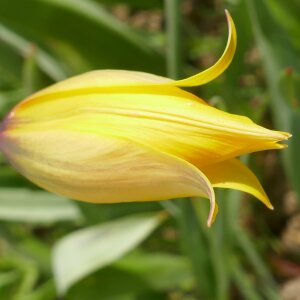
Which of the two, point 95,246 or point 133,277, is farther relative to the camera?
point 133,277

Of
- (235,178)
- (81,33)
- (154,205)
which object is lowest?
(154,205)

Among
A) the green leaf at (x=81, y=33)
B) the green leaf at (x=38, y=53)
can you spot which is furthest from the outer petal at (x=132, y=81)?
the green leaf at (x=38, y=53)

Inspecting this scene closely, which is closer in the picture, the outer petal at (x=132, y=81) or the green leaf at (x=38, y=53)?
the outer petal at (x=132, y=81)

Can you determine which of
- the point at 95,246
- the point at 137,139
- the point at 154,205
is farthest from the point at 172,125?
the point at 154,205

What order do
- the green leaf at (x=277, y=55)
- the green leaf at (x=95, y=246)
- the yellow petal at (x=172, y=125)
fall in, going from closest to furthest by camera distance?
the yellow petal at (x=172, y=125) < the green leaf at (x=277, y=55) < the green leaf at (x=95, y=246)

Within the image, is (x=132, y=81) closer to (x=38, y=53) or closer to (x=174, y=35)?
(x=174, y=35)

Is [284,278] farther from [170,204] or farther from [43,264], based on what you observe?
[43,264]

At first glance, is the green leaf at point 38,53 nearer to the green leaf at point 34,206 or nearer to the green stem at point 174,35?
the green leaf at point 34,206

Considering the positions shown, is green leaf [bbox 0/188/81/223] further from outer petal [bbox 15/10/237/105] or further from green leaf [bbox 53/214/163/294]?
outer petal [bbox 15/10/237/105]
